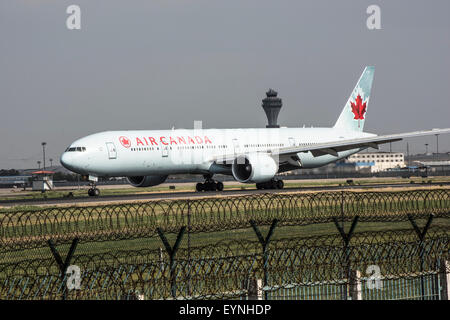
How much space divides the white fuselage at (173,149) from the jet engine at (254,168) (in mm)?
2101

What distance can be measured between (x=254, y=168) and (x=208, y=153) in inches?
168

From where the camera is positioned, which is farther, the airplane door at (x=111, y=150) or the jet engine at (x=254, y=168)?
the jet engine at (x=254, y=168)

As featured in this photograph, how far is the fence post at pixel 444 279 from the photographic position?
15.1 meters

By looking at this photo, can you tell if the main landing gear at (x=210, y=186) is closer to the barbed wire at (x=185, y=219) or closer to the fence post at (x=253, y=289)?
the barbed wire at (x=185, y=219)

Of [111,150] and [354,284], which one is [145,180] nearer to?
[111,150]

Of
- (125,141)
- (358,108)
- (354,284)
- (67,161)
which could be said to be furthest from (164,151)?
(354,284)

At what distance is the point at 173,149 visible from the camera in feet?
171

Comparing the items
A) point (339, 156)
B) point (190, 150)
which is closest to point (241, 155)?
point (190, 150)

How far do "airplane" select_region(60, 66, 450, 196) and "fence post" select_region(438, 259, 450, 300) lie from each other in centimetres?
3573

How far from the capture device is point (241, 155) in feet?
175

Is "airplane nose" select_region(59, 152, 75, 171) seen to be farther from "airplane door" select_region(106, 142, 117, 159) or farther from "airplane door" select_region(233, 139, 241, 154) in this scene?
"airplane door" select_region(233, 139, 241, 154)

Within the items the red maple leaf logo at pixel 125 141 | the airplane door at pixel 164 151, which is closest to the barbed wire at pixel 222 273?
the red maple leaf logo at pixel 125 141
